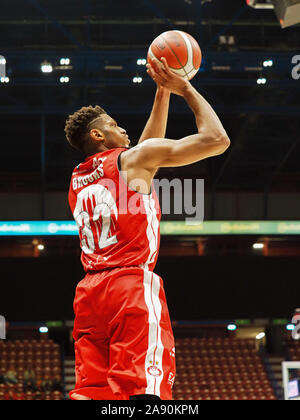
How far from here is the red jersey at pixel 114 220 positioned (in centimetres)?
301

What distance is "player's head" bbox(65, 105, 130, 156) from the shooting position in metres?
3.32

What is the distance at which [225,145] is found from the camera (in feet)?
9.68

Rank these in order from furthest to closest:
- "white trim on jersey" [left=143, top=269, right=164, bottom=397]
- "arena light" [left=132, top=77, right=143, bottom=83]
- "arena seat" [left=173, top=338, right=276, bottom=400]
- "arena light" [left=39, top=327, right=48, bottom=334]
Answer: "arena light" [left=39, top=327, right=48, bottom=334] < "arena seat" [left=173, top=338, right=276, bottom=400] < "arena light" [left=132, top=77, right=143, bottom=83] < "white trim on jersey" [left=143, top=269, right=164, bottom=397]

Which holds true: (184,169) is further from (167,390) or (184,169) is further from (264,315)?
(167,390)

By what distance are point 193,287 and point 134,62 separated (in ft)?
21.7

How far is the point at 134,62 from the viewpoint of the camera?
13.2m

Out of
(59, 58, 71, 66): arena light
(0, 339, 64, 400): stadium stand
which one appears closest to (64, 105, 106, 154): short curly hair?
(59, 58, 71, 66): arena light

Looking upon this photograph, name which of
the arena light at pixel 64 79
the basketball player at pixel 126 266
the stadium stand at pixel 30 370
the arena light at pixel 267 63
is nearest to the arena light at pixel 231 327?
the stadium stand at pixel 30 370

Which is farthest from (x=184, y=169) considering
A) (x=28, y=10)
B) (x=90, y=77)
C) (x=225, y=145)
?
(x=225, y=145)

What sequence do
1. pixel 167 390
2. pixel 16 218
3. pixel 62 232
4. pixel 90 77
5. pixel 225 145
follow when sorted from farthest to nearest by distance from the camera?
pixel 16 218, pixel 62 232, pixel 90 77, pixel 225 145, pixel 167 390

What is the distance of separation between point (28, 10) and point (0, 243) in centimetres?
909

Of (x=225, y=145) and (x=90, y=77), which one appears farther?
(x=90, y=77)

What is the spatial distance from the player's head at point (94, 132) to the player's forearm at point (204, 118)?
1.51 ft

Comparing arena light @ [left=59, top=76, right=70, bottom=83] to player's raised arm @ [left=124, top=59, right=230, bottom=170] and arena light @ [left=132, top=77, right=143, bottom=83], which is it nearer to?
arena light @ [left=132, top=77, right=143, bottom=83]
